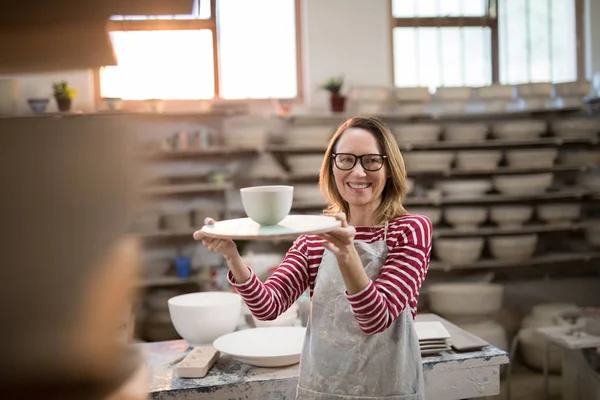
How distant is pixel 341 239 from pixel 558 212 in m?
4.45

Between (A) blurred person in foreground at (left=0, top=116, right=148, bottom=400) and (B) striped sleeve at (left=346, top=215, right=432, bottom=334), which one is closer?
(A) blurred person in foreground at (left=0, top=116, right=148, bottom=400)

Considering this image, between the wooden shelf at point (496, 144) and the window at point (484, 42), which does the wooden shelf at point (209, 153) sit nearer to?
the wooden shelf at point (496, 144)

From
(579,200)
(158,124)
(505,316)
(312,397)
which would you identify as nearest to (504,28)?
(579,200)

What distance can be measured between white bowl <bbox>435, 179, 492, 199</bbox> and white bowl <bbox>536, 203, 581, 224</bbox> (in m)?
0.51

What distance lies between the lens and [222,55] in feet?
17.1

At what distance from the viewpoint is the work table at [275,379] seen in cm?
168

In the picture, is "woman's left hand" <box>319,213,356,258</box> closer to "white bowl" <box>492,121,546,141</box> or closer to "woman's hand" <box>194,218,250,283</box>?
"woman's hand" <box>194,218,250,283</box>

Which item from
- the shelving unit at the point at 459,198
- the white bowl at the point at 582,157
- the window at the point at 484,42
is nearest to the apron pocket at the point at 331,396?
the shelving unit at the point at 459,198

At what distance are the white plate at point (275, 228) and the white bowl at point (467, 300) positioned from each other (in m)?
3.50

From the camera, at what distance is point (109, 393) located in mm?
289

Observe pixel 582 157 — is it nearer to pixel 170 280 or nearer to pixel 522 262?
pixel 522 262

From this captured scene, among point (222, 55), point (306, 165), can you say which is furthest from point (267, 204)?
point (222, 55)

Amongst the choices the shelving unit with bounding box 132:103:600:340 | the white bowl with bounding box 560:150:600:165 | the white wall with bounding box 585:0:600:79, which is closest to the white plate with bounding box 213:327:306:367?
the shelving unit with bounding box 132:103:600:340

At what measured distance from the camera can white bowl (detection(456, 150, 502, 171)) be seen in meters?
5.19
